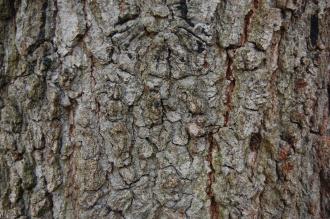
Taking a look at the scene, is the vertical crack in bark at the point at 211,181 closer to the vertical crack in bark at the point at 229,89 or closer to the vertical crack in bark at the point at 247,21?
the vertical crack in bark at the point at 229,89

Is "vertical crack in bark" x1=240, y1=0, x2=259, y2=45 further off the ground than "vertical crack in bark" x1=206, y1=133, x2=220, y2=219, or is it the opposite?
"vertical crack in bark" x1=240, y1=0, x2=259, y2=45

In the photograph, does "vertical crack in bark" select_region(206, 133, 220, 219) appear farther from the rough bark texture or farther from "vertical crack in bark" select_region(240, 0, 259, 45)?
"vertical crack in bark" select_region(240, 0, 259, 45)

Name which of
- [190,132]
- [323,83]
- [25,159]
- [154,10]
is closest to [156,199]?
[190,132]

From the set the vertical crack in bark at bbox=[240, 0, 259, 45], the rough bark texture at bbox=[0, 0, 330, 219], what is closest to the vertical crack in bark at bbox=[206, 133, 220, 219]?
the rough bark texture at bbox=[0, 0, 330, 219]

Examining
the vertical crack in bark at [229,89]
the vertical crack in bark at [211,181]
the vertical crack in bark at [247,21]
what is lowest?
the vertical crack in bark at [211,181]

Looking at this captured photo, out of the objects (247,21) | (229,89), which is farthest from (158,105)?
(247,21)

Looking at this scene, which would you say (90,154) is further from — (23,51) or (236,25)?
(236,25)

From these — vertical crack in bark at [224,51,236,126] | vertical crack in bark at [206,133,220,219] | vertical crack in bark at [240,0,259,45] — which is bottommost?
vertical crack in bark at [206,133,220,219]

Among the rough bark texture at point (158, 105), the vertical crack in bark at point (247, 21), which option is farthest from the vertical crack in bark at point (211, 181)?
the vertical crack in bark at point (247, 21)
